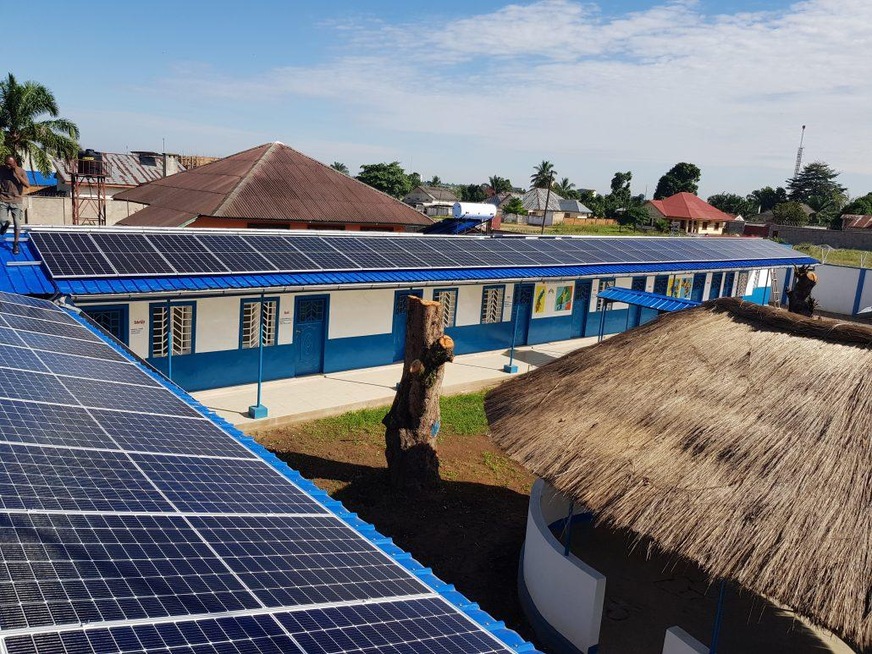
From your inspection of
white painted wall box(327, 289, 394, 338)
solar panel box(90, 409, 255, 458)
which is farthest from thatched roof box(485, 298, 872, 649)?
white painted wall box(327, 289, 394, 338)

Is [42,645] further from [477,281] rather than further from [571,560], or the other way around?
[477,281]

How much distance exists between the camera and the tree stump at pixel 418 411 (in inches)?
460

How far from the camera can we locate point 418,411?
1181 centimetres

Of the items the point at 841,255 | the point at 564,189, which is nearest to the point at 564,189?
the point at 564,189

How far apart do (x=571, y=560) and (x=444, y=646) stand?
4.88 m

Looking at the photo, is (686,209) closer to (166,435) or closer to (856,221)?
(856,221)

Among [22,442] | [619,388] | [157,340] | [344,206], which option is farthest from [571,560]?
[344,206]

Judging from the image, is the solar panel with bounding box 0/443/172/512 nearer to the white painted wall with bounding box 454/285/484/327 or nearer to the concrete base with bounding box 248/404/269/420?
the concrete base with bounding box 248/404/269/420

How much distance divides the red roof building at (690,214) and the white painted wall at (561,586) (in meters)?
75.6

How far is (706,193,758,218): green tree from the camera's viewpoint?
10400 centimetres

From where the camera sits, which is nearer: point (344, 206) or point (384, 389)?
point (384, 389)

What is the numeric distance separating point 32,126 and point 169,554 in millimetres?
38820

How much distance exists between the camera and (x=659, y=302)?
20719mm

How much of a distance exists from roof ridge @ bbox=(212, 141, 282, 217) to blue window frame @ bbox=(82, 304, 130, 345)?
12840 mm
